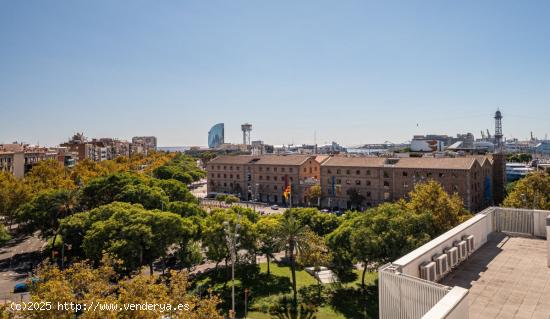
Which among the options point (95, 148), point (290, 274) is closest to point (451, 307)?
point (290, 274)

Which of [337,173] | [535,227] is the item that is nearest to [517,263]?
[535,227]

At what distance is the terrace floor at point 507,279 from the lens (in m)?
11.3

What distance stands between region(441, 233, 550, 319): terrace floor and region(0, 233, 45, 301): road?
37521 mm

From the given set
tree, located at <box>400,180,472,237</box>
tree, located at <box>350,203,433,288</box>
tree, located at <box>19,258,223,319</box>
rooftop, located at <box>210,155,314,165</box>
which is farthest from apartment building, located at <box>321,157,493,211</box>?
tree, located at <box>19,258,223,319</box>

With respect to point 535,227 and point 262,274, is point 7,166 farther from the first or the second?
point 535,227

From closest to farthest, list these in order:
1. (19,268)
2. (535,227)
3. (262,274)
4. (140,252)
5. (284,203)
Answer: (535,227) → (140,252) → (262,274) → (19,268) → (284,203)

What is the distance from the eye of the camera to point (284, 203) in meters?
92.8

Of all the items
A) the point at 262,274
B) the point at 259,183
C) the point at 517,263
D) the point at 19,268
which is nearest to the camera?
the point at 517,263

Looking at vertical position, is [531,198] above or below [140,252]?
above

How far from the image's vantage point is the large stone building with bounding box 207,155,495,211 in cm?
6844

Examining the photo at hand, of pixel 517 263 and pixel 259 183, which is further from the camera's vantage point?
pixel 259 183

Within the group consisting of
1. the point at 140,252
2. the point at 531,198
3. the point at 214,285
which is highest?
the point at 531,198

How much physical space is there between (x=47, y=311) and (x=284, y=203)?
80.2 m

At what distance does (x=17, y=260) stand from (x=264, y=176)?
197ft
